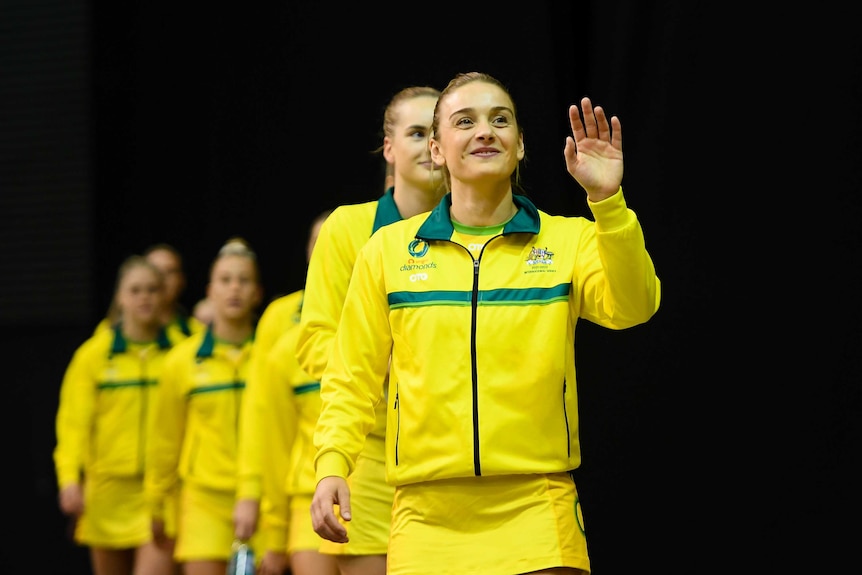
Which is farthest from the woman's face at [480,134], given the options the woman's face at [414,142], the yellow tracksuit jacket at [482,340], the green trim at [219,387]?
the green trim at [219,387]

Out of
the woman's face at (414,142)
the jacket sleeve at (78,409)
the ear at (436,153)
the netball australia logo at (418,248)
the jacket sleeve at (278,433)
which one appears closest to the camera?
the netball australia logo at (418,248)

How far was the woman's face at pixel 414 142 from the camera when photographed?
12.2ft

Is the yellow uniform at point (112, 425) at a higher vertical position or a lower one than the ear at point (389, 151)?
lower

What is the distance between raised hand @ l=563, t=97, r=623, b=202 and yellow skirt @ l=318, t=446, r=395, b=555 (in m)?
1.14

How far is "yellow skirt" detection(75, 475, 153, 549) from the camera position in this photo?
7008mm

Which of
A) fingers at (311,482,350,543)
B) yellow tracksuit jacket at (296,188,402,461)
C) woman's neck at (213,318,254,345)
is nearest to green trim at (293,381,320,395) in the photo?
yellow tracksuit jacket at (296,188,402,461)

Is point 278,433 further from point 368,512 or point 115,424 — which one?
point 115,424

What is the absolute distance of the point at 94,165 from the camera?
7.53m

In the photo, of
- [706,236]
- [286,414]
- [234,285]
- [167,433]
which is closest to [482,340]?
[706,236]

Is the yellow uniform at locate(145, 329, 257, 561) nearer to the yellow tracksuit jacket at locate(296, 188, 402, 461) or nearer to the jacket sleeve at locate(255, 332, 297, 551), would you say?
the jacket sleeve at locate(255, 332, 297, 551)

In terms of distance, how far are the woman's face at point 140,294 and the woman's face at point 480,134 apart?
3.89m

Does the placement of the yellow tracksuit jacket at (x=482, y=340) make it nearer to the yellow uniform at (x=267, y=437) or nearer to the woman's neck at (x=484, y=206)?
the woman's neck at (x=484, y=206)

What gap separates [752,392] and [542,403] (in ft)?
4.88

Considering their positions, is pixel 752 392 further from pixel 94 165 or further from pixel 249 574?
pixel 94 165
